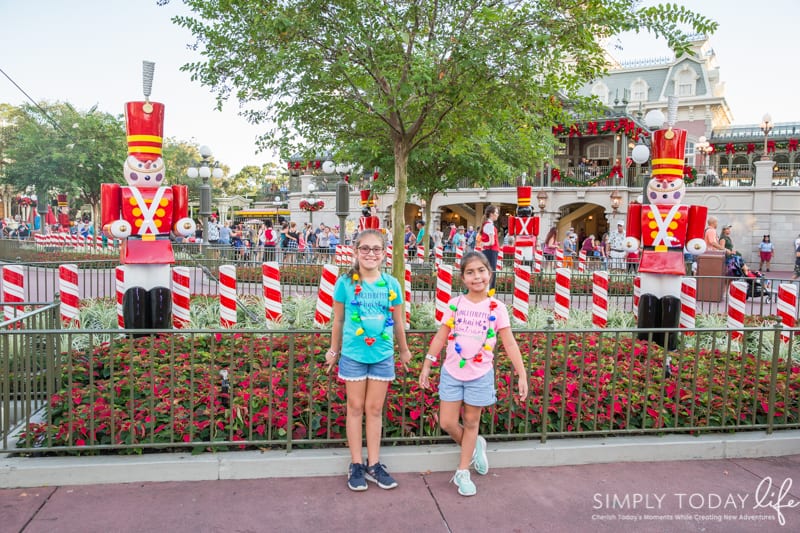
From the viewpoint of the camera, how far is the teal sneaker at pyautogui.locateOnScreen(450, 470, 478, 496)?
372 cm

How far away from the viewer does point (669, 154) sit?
6781mm

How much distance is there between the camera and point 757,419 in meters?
4.91

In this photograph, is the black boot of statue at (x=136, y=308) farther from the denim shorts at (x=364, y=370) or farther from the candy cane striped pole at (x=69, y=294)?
the denim shorts at (x=364, y=370)

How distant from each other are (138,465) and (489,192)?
97.9ft

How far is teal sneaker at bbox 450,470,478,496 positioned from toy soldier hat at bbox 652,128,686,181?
4.61m

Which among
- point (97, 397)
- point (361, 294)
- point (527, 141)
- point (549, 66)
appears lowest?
point (97, 397)

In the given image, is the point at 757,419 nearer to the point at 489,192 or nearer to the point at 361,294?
the point at 361,294

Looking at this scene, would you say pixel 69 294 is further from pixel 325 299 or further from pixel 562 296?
pixel 562 296

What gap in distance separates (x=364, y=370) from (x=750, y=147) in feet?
108

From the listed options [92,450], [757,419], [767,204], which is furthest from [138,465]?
[767,204]

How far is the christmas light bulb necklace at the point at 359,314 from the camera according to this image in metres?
3.74

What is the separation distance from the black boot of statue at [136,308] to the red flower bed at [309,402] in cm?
85

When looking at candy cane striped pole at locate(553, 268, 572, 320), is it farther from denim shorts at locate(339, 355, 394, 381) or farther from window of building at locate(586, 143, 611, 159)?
window of building at locate(586, 143, 611, 159)

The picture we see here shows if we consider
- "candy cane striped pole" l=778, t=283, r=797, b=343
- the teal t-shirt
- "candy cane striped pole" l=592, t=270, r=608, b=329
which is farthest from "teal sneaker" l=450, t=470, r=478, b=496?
"candy cane striped pole" l=778, t=283, r=797, b=343
